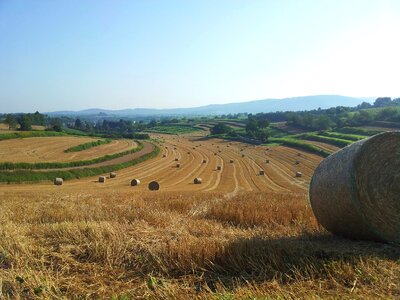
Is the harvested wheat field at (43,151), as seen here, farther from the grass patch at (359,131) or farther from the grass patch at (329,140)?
the grass patch at (359,131)

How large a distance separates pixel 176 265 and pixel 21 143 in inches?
2510

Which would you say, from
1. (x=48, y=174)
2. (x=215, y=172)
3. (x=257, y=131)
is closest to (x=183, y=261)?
(x=48, y=174)

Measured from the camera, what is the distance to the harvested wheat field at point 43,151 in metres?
51.2

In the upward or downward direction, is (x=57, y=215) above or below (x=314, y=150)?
above

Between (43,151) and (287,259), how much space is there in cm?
5788

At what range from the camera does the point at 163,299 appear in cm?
502

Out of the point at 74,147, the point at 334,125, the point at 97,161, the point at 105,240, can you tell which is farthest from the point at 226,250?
the point at 334,125

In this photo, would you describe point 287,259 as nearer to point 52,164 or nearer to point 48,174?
point 48,174

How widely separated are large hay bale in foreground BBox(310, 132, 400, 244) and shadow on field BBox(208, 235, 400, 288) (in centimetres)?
65

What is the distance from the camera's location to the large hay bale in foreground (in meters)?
7.87

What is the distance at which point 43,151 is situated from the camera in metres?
58.3

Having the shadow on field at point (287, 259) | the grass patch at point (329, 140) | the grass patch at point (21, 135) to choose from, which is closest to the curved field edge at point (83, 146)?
the grass patch at point (21, 135)

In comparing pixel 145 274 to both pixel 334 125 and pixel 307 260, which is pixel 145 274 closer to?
pixel 307 260

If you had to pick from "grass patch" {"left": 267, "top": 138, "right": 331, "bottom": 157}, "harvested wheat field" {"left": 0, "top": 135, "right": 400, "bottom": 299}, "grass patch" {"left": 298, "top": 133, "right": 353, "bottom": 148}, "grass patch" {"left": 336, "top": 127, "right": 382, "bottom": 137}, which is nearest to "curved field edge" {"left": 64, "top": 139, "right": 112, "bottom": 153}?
"grass patch" {"left": 267, "top": 138, "right": 331, "bottom": 157}
